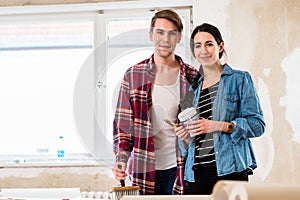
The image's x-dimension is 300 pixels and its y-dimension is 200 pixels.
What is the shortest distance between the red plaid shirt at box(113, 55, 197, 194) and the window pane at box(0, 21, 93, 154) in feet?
3.43

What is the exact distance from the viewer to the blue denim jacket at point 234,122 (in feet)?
5.42

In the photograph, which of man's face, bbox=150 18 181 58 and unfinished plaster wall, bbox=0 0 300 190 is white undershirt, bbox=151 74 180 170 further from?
unfinished plaster wall, bbox=0 0 300 190

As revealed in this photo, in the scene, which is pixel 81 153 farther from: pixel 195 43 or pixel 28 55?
pixel 195 43

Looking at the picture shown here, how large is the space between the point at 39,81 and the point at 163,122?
4.50ft

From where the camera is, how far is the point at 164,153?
1.68m

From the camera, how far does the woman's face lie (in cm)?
174

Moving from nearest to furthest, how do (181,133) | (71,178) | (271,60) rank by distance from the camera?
1. (181,133)
2. (271,60)
3. (71,178)

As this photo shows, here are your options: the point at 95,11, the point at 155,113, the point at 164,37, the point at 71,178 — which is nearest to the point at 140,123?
the point at 155,113

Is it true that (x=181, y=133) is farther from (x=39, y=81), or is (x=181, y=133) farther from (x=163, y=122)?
(x=39, y=81)

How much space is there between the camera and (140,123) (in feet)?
5.42

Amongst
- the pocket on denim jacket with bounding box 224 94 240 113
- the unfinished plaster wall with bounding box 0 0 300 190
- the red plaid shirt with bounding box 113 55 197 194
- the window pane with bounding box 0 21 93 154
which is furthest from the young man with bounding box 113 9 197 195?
the window pane with bounding box 0 21 93 154

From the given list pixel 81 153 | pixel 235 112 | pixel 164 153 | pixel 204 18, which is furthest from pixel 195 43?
pixel 81 153

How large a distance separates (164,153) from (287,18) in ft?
4.18

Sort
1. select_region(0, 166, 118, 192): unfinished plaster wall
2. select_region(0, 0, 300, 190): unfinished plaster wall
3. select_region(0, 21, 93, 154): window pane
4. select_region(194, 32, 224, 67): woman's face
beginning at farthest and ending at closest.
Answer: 1. select_region(0, 21, 93, 154): window pane
2. select_region(0, 166, 118, 192): unfinished plaster wall
3. select_region(0, 0, 300, 190): unfinished plaster wall
4. select_region(194, 32, 224, 67): woman's face
